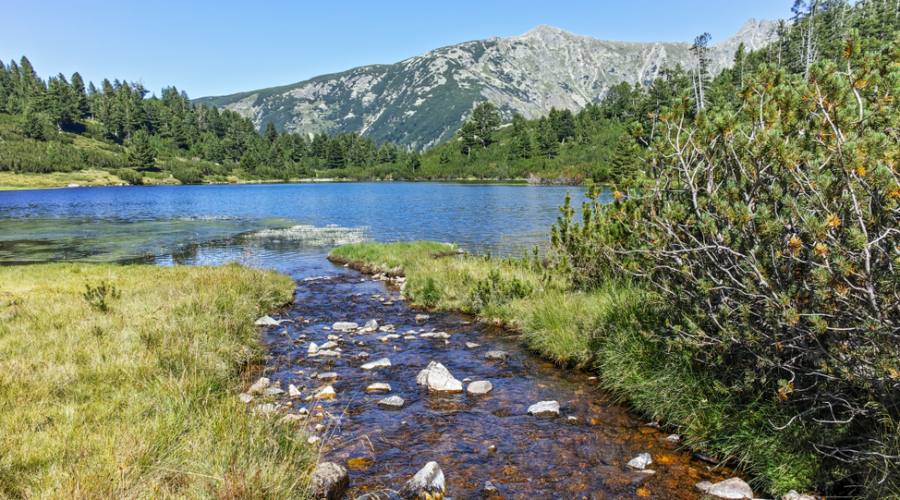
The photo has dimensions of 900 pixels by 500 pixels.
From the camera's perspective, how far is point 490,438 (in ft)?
27.0

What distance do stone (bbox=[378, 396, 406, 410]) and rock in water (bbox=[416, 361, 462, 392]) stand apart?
914 mm

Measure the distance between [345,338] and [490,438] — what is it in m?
7.41

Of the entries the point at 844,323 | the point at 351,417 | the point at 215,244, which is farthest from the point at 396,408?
the point at 215,244

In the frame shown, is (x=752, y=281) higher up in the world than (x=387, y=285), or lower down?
higher up

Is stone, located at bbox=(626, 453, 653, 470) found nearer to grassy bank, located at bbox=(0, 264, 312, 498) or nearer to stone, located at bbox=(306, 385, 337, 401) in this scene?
grassy bank, located at bbox=(0, 264, 312, 498)

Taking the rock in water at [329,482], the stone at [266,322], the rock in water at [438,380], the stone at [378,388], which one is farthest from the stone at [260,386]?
the stone at [266,322]

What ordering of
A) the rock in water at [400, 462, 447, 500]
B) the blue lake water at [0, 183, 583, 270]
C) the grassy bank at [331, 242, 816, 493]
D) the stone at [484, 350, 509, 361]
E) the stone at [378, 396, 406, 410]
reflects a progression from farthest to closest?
the blue lake water at [0, 183, 583, 270] → the stone at [484, 350, 509, 361] → the stone at [378, 396, 406, 410] → the grassy bank at [331, 242, 816, 493] → the rock in water at [400, 462, 447, 500]

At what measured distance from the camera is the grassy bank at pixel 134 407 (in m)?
4.97

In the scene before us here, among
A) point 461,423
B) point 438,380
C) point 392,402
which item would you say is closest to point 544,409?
point 461,423

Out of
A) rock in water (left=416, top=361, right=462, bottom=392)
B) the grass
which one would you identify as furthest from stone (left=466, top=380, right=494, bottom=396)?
the grass

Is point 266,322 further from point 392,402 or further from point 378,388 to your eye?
point 392,402

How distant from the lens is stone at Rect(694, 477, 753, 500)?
6.29 meters

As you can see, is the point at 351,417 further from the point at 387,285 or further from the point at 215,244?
the point at 215,244

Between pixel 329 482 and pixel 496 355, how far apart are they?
22.3 ft
